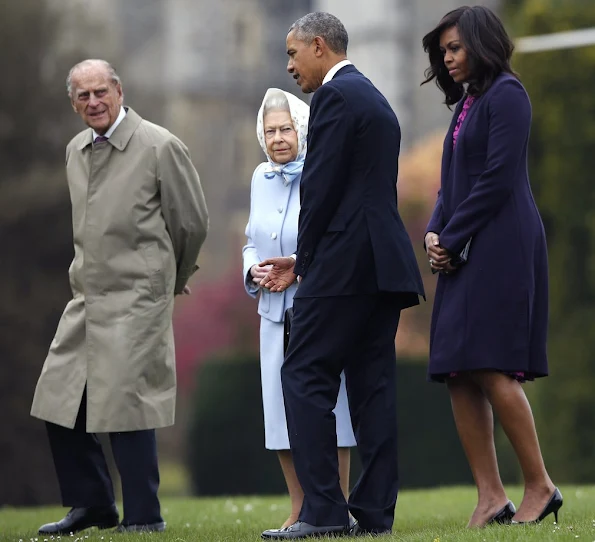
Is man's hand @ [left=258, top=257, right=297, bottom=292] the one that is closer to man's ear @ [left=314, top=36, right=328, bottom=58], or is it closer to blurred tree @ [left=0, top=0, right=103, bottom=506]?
man's ear @ [left=314, top=36, right=328, bottom=58]

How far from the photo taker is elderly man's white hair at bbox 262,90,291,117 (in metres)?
7.11

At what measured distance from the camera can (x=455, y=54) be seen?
677 cm

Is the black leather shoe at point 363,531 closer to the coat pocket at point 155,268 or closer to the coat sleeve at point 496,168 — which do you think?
the coat sleeve at point 496,168

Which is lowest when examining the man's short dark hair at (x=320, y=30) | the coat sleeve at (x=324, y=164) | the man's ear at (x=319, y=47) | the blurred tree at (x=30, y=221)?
the blurred tree at (x=30, y=221)

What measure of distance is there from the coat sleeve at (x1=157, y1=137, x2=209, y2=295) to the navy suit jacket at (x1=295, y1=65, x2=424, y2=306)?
129 cm

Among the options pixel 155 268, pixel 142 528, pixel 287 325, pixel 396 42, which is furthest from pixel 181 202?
pixel 396 42

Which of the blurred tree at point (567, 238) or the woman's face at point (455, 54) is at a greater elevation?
the woman's face at point (455, 54)

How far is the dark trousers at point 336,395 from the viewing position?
6.31 metres

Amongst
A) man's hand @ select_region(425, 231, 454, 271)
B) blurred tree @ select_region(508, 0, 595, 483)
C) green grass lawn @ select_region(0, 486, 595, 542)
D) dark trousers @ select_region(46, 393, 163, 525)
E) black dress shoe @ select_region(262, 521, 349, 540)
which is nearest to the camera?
green grass lawn @ select_region(0, 486, 595, 542)

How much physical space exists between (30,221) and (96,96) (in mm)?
16720

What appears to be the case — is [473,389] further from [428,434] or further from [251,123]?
[251,123]

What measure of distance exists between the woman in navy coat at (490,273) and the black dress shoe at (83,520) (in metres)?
1.87

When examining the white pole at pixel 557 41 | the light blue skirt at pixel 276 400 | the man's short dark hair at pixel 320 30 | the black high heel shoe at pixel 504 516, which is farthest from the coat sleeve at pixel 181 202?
the white pole at pixel 557 41

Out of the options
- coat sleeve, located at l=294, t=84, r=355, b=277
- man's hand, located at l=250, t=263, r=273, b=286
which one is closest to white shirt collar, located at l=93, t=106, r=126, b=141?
man's hand, located at l=250, t=263, r=273, b=286
